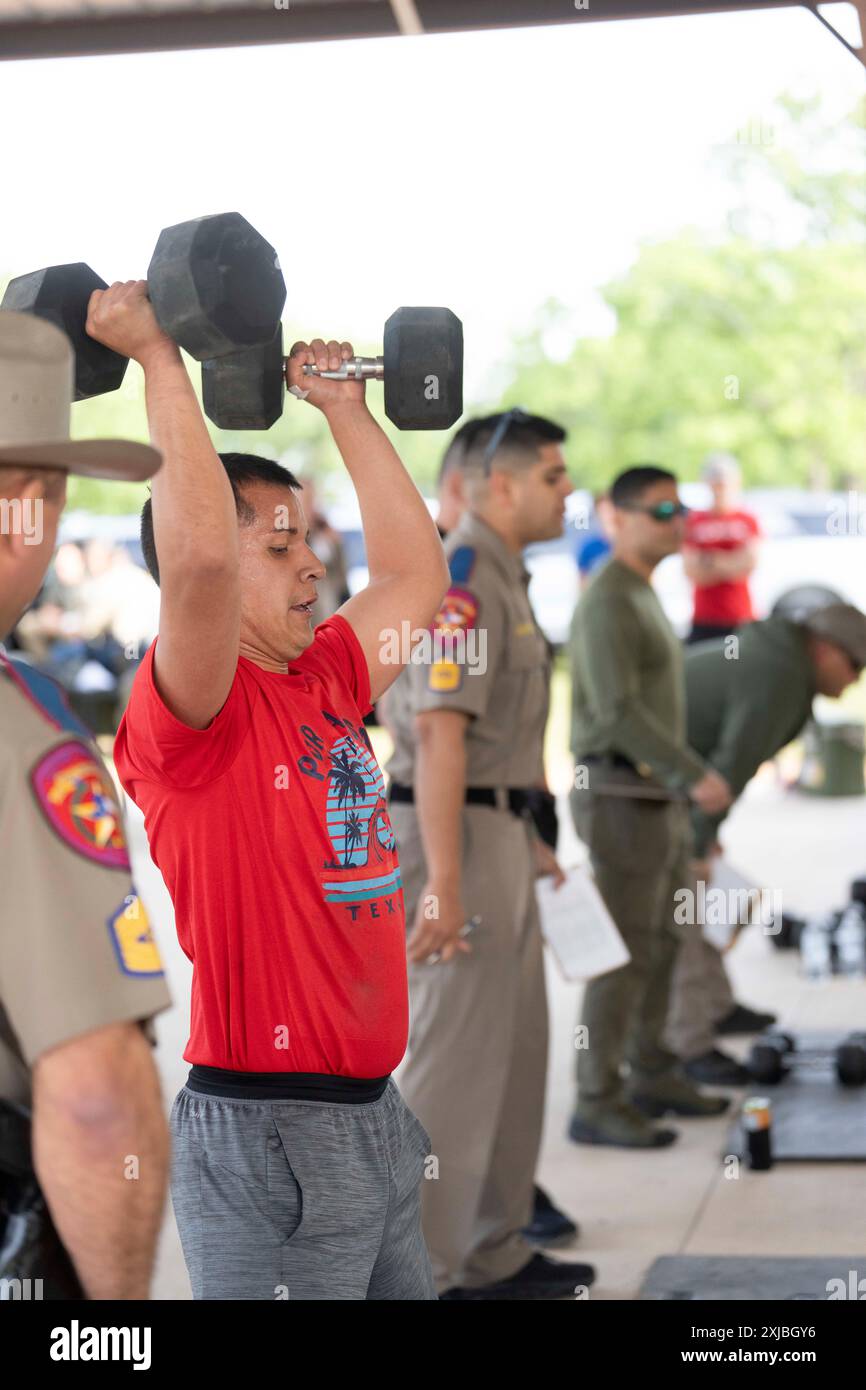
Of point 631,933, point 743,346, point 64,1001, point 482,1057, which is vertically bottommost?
point 482,1057

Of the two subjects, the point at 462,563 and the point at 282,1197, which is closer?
the point at 282,1197

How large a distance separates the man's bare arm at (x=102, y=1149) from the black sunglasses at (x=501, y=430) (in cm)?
324

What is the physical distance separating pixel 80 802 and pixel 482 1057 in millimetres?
2776

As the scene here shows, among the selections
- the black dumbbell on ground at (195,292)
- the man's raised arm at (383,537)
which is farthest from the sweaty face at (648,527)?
the black dumbbell on ground at (195,292)

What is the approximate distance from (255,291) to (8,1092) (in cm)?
108

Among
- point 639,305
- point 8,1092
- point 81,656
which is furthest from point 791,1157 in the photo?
point 639,305

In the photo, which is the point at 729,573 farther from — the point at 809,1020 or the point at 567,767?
the point at 567,767

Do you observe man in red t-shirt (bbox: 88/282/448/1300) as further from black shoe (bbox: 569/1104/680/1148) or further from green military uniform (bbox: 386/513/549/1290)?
black shoe (bbox: 569/1104/680/1148)

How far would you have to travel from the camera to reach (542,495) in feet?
15.5

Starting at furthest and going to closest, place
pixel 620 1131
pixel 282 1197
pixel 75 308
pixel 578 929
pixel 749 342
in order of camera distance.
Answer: pixel 749 342 < pixel 620 1131 < pixel 578 929 < pixel 282 1197 < pixel 75 308

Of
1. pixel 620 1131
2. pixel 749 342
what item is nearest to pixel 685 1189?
pixel 620 1131

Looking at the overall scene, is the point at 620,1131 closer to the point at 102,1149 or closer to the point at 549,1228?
the point at 549,1228

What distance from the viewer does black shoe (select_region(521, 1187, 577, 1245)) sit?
189 inches

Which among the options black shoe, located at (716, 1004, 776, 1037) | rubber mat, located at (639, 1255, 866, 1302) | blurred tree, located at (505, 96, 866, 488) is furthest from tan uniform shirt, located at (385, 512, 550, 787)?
blurred tree, located at (505, 96, 866, 488)
